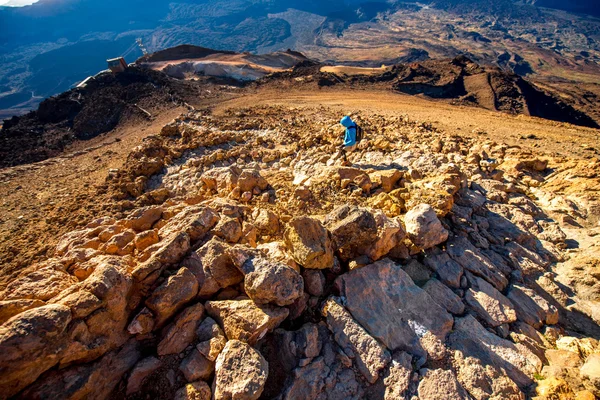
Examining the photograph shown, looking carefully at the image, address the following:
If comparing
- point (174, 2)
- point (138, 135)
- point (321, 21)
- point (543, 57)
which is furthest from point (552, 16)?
point (174, 2)

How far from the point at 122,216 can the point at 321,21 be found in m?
111

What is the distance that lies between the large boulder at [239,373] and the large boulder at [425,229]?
2.56 metres

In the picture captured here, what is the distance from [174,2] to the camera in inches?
5007

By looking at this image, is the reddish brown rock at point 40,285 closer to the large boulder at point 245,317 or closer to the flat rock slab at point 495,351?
the large boulder at point 245,317

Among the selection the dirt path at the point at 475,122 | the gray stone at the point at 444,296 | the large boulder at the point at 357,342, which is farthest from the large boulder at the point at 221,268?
the dirt path at the point at 475,122

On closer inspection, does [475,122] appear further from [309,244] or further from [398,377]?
[398,377]

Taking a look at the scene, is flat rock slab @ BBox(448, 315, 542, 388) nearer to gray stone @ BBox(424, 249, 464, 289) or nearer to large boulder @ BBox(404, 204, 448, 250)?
gray stone @ BBox(424, 249, 464, 289)

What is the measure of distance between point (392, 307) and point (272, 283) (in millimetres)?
1501

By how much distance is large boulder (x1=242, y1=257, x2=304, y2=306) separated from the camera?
2924mm

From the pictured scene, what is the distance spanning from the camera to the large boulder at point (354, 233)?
3611mm

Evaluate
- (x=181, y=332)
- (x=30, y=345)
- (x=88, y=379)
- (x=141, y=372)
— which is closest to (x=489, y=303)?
(x=181, y=332)

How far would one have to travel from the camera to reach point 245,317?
2.88 metres

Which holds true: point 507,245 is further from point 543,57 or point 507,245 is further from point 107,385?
point 543,57

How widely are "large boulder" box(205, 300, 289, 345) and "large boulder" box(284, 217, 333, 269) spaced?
0.62 metres
